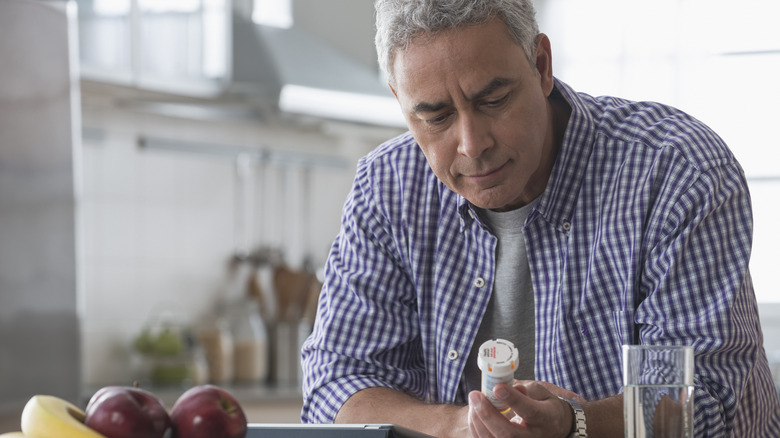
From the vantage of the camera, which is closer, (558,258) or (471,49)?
(471,49)

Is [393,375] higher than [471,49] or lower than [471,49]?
lower

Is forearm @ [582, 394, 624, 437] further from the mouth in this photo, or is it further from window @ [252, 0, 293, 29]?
window @ [252, 0, 293, 29]

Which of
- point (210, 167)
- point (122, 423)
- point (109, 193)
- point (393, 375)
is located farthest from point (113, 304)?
point (122, 423)

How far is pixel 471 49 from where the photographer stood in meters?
1.27

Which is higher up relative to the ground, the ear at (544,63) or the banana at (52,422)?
the ear at (544,63)

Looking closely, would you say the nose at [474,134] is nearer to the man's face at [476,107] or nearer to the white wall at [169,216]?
the man's face at [476,107]

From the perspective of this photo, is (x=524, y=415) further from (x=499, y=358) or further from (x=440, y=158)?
(x=440, y=158)

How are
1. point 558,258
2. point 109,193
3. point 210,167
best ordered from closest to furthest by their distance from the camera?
point 558,258
point 109,193
point 210,167

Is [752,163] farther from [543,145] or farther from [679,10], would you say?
[543,145]

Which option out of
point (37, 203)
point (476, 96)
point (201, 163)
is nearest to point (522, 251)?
point (476, 96)

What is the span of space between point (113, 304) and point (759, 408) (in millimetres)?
2657

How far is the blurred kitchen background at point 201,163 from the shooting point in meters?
2.70

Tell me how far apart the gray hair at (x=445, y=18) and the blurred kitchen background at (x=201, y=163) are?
161 cm

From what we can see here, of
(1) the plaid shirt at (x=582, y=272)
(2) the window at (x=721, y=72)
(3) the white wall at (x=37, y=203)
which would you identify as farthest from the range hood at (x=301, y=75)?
(1) the plaid shirt at (x=582, y=272)
